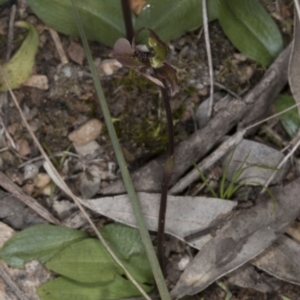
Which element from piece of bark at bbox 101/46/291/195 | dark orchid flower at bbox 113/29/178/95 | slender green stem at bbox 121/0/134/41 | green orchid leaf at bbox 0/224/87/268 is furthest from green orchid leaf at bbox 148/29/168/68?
green orchid leaf at bbox 0/224/87/268

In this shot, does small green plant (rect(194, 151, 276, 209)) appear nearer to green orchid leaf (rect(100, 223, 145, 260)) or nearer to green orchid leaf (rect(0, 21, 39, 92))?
green orchid leaf (rect(100, 223, 145, 260))

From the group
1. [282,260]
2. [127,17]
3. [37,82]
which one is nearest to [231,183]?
[282,260]

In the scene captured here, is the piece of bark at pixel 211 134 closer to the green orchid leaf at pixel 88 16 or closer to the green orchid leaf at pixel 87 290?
the green orchid leaf at pixel 87 290

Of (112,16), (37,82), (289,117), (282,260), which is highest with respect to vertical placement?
(112,16)

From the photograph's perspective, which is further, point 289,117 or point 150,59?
point 289,117

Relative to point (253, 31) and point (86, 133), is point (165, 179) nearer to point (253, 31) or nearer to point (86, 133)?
point (86, 133)

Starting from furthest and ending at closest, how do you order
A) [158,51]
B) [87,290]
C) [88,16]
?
[88,16]
[87,290]
[158,51]

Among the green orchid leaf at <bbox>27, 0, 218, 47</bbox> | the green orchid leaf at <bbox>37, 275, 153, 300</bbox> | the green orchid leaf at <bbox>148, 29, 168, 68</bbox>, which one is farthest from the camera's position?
the green orchid leaf at <bbox>27, 0, 218, 47</bbox>

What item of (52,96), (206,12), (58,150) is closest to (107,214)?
(58,150)
